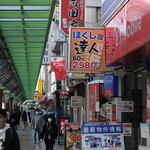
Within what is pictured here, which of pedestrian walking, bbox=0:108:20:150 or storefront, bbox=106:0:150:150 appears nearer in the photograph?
pedestrian walking, bbox=0:108:20:150

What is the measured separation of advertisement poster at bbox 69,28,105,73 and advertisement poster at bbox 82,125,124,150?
164 inches

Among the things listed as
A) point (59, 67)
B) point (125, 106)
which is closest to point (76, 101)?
point (59, 67)

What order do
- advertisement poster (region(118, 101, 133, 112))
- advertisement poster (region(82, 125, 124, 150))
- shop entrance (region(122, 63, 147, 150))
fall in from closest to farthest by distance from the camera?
advertisement poster (region(82, 125, 124, 150)), advertisement poster (region(118, 101, 133, 112)), shop entrance (region(122, 63, 147, 150))

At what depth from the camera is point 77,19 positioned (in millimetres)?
14031

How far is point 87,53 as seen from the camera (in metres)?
12.5

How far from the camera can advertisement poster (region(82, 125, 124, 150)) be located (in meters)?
8.32

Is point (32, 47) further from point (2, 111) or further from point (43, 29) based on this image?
point (2, 111)

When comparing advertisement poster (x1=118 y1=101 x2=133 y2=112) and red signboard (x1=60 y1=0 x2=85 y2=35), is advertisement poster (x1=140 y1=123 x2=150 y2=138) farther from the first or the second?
red signboard (x1=60 y1=0 x2=85 y2=35)

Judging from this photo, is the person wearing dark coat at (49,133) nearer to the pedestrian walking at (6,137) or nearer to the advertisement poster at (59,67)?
the pedestrian walking at (6,137)

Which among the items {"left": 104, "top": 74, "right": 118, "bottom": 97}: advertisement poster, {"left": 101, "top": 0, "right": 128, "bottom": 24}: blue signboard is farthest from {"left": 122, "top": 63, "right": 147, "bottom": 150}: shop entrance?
{"left": 101, "top": 0, "right": 128, "bottom": 24}: blue signboard

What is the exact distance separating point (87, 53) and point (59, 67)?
10.2 m

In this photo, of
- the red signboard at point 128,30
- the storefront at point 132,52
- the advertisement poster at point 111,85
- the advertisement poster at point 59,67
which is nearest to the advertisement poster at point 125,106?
the storefront at point 132,52

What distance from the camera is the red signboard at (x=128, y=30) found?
6.27 metres

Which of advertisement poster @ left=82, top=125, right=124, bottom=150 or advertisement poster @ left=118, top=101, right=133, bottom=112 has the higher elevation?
advertisement poster @ left=118, top=101, right=133, bottom=112
